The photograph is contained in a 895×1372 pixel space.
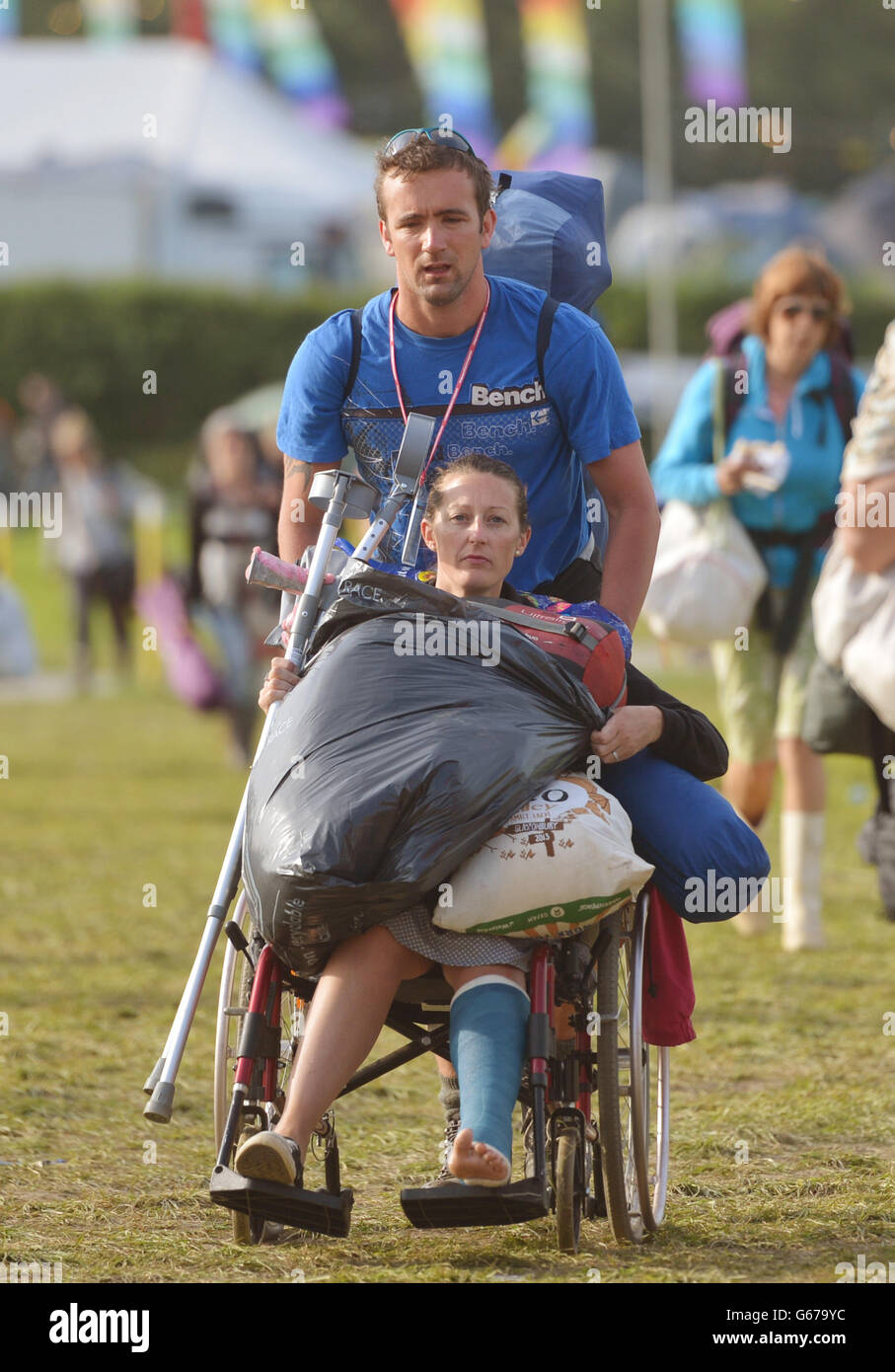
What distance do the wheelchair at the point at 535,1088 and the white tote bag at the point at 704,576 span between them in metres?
2.86

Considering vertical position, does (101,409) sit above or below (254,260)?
below

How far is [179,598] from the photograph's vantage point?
12945 millimetres

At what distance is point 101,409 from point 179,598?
24123 millimetres

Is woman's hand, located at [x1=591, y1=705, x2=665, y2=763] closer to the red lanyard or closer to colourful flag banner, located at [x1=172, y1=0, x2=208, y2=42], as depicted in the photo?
the red lanyard

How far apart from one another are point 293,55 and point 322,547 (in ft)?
88.5

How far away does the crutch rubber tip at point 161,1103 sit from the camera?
12.2ft

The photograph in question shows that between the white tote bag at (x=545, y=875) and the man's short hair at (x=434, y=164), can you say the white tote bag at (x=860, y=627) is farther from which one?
the white tote bag at (x=545, y=875)

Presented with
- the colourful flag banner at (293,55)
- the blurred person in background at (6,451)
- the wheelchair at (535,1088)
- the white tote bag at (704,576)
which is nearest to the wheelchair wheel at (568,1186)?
the wheelchair at (535,1088)

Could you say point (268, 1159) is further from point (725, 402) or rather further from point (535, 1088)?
point (725, 402)

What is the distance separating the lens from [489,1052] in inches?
142

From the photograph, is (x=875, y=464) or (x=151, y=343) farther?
(x=151, y=343)

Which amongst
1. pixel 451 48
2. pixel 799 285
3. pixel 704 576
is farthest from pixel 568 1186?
pixel 451 48
